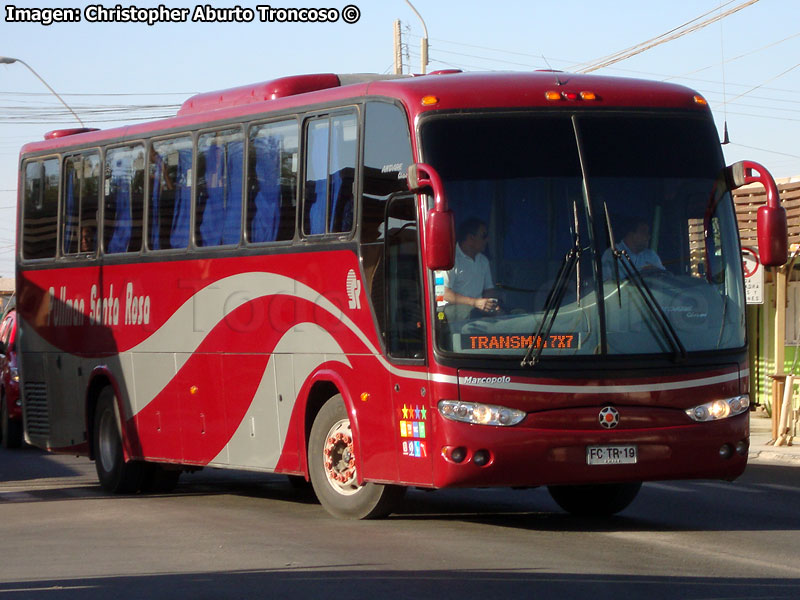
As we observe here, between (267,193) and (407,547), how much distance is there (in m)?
4.12

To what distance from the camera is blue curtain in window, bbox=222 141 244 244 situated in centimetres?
1405

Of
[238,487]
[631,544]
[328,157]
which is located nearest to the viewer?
[631,544]

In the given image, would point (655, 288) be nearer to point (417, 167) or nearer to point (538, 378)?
point (538, 378)

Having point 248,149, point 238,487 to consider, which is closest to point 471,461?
point 248,149

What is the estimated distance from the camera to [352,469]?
1252 centimetres

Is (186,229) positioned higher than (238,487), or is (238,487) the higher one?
(186,229)

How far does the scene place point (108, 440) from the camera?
16656 millimetres

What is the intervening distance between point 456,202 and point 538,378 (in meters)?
1.39

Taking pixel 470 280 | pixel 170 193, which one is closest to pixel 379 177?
pixel 470 280

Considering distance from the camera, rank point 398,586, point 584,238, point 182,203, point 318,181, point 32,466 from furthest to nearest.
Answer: point 32,466 → point 182,203 → point 318,181 → point 584,238 → point 398,586

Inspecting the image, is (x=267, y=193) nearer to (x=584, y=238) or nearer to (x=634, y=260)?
(x=584, y=238)

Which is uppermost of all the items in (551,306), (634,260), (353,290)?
(634,260)

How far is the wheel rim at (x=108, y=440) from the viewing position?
54.2 ft

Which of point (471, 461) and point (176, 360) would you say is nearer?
point (471, 461)
